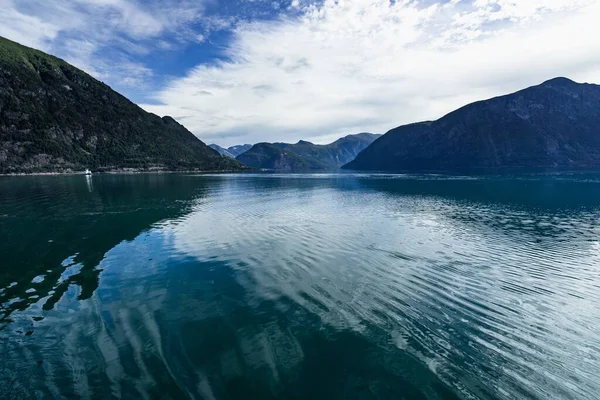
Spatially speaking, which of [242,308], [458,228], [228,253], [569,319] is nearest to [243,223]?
[228,253]

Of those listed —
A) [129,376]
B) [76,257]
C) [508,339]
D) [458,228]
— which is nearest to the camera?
[129,376]

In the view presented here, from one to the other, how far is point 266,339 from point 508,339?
1259 centimetres

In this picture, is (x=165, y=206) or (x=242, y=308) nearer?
(x=242, y=308)

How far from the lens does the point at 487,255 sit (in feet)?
102

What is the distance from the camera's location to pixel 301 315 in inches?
725

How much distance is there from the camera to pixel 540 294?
70.3 feet

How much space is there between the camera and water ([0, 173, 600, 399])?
41.7 ft

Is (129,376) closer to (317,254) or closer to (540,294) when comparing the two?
(317,254)

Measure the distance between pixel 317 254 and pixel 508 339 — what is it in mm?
17932

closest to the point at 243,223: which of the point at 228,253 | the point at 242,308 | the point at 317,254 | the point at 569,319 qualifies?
the point at 228,253

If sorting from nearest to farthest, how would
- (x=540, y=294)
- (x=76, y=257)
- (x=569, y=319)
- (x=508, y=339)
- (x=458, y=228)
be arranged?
(x=508, y=339) < (x=569, y=319) < (x=540, y=294) < (x=76, y=257) < (x=458, y=228)

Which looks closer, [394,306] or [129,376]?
Result: [129,376]

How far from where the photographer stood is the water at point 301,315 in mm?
12695

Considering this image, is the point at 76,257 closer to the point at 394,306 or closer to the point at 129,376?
the point at 129,376
